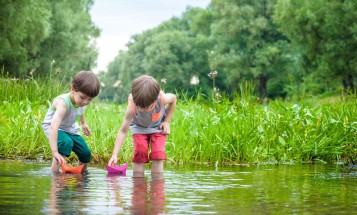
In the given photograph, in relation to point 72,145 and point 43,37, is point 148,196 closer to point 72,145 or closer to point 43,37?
point 72,145

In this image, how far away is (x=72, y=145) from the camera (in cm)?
740

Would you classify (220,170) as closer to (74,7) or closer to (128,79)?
(74,7)

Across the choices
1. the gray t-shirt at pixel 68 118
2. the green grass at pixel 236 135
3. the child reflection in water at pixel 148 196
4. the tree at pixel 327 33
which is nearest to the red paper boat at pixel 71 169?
the gray t-shirt at pixel 68 118

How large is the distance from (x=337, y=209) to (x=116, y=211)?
4.97 feet

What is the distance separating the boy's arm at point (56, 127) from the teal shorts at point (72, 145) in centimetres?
39

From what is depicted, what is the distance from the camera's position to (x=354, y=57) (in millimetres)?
45125

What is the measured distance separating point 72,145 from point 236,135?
2.76m

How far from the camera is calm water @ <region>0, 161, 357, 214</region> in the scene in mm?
4613

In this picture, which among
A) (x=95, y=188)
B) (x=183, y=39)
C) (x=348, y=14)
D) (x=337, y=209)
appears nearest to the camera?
(x=337, y=209)

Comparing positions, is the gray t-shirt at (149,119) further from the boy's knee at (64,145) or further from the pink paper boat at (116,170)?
the boy's knee at (64,145)

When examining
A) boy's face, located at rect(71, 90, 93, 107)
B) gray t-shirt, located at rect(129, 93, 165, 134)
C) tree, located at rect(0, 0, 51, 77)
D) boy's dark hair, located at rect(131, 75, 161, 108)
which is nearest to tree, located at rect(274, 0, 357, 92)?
tree, located at rect(0, 0, 51, 77)

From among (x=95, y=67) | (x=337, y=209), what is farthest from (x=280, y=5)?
(x=337, y=209)

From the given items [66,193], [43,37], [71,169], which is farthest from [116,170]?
[43,37]

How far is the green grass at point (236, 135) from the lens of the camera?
931 cm
